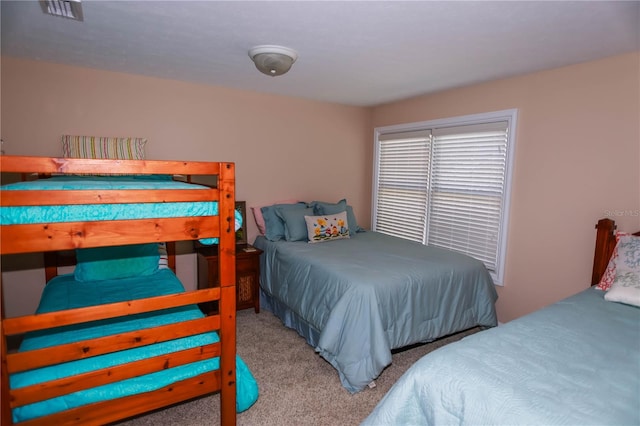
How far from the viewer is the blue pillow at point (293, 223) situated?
3.50 metres

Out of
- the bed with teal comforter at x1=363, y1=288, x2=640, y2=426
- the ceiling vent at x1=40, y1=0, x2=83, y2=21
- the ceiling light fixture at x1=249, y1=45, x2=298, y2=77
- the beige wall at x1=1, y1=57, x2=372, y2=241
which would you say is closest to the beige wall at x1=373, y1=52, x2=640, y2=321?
the bed with teal comforter at x1=363, y1=288, x2=640, y2=426

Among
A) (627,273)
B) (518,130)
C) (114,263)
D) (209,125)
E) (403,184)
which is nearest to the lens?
(627,273)

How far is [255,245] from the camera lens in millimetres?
3746

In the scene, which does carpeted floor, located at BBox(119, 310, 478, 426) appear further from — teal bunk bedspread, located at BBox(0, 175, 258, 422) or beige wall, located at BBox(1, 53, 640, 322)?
beige wall, located at BBox(1, 53, 640, 322)

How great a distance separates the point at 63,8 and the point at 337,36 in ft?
4.85

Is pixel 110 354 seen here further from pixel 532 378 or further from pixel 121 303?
pixel 532 378

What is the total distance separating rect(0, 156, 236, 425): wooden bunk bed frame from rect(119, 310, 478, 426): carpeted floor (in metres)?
0.36

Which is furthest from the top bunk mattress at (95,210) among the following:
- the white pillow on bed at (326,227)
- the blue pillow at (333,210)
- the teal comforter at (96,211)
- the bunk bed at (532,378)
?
the blue pillow at (333,210)

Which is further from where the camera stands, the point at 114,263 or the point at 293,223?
the point at 293,223

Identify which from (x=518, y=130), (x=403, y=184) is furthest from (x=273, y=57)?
(x=403, y=184)

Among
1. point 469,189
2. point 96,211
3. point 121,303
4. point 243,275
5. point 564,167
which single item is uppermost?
point 564,167

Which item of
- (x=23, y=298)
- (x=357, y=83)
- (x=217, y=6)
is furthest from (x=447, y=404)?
(x=23, y=298)

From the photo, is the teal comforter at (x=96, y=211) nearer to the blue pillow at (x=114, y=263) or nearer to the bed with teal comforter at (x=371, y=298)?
the bed with teal comforter at (x=371, y=298)

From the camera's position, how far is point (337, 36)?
84.0 inches
